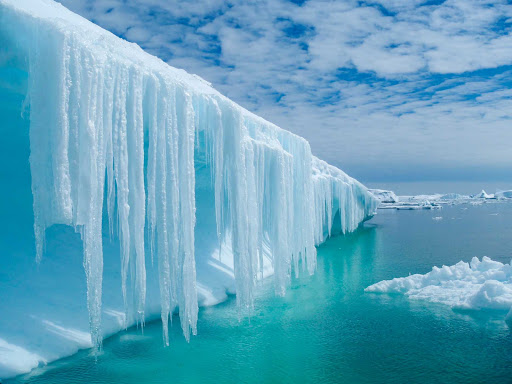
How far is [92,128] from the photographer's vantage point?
568cm

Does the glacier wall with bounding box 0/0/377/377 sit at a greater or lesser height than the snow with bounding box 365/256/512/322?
greater

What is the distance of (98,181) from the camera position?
236 inches

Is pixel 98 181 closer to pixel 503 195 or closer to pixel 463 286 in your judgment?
pixel 463 286

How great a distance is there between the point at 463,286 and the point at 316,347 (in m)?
6.83

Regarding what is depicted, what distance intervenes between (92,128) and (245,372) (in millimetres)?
5185

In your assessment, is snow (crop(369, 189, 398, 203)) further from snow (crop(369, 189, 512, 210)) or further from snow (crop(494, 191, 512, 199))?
snow (crop(494, 191, 512, 199))

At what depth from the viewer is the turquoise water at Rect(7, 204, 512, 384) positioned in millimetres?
7141

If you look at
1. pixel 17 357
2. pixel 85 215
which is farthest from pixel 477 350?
pixel 17 357

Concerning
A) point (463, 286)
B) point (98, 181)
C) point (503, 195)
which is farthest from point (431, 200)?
point (98, 181)

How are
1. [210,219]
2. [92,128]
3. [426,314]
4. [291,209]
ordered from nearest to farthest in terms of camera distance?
[92,128], [426,314], [291,209], [210,219]

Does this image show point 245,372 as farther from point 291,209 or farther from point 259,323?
point 291,209

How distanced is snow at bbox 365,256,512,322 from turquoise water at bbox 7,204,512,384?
434 mm

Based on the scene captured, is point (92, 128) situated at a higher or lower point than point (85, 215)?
higher

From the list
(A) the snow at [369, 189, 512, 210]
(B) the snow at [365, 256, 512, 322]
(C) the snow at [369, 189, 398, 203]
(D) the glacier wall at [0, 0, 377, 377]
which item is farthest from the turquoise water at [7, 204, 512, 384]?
(C) the snow at [369, 189, 398, 203]
